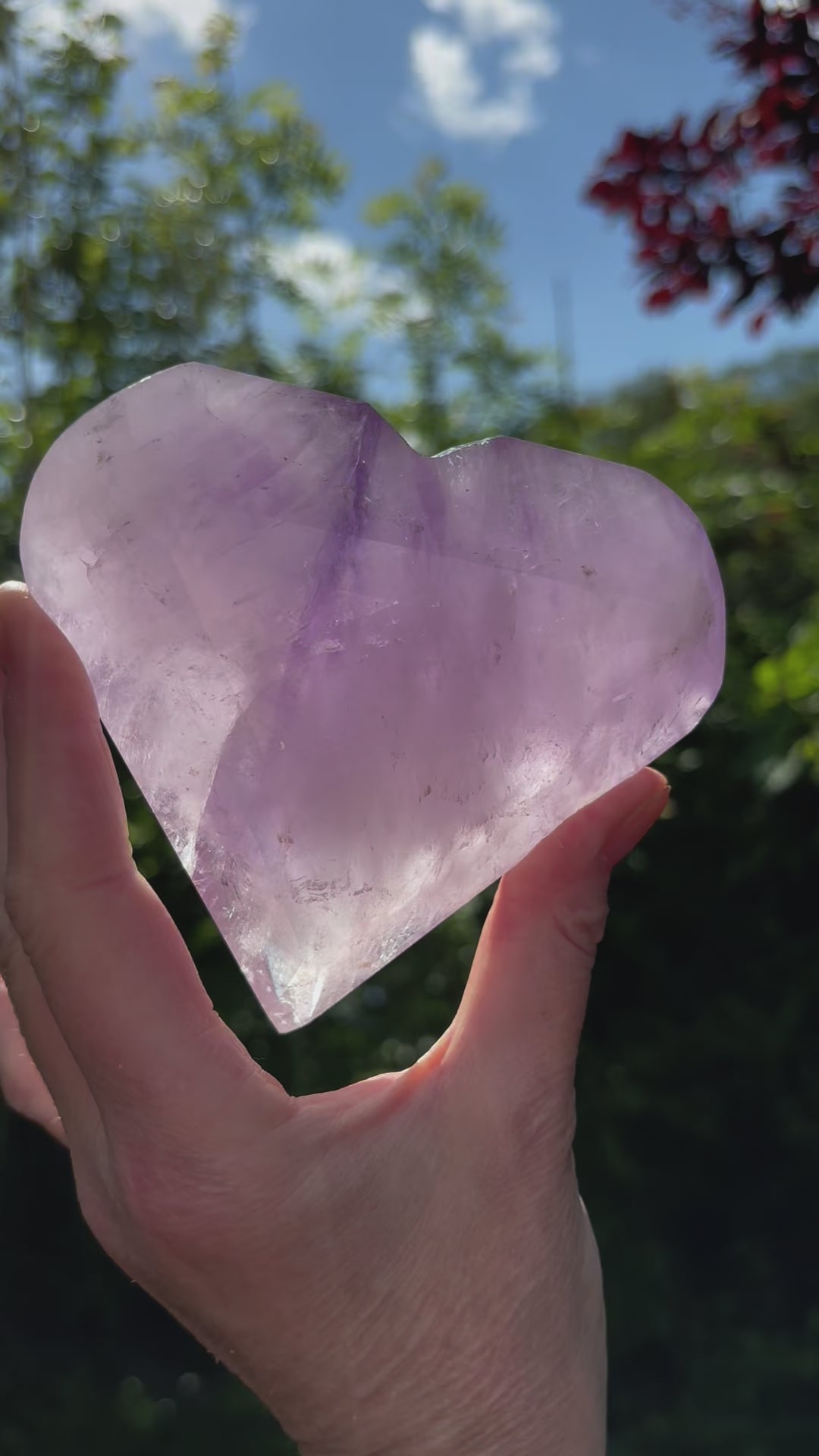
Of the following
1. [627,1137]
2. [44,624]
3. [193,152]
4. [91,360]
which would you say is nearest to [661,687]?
[44,624]

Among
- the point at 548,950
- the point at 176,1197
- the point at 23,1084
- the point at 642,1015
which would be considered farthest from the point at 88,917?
the point at 642,1015

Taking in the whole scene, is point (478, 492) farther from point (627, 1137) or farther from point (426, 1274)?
point (627, 1137)

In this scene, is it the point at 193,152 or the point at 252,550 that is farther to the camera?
the point at 193,152

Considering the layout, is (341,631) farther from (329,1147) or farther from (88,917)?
(329,1147)

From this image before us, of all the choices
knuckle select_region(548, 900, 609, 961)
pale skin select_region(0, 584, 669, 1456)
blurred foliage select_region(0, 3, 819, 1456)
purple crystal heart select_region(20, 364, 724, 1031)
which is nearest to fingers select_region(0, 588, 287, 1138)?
pale skin select_region(0, 584, 669, 1456)

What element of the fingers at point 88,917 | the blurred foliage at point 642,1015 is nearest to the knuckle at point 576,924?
the fingers at point 88,917

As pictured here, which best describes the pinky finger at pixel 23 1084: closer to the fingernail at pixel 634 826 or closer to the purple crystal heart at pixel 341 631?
the purple crystal heart at pixel 341 631
